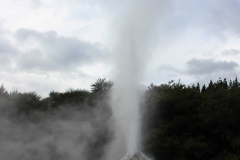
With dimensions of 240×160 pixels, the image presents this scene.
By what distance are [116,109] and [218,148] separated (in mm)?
6825

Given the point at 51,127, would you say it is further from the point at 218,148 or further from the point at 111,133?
the point at 218,148

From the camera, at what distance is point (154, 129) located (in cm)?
2361

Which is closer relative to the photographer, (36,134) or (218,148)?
(218,148)

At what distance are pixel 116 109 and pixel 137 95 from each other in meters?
7.62

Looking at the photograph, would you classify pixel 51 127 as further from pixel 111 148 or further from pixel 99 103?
pixel 111 148

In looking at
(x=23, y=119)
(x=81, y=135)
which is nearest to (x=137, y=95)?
(x=81, y=135)

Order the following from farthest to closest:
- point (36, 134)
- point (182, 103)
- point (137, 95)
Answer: point (36, 134), point (182, 103), point (137, 95)

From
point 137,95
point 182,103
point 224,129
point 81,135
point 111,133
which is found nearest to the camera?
point 137,95

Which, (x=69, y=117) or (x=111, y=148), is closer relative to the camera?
(x=111, y=148)

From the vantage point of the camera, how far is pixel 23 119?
34.6 metres

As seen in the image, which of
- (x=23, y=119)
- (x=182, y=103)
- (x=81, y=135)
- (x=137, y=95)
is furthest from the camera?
(x=23, y=119)

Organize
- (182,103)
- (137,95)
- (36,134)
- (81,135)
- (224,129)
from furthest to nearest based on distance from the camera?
(36,134) < (81,135) < (182,103) < (224,129) < (137,95)

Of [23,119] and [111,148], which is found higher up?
[23,119]

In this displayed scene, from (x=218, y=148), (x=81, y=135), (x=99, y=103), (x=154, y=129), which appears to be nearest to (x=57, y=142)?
(x=81, y=135)
